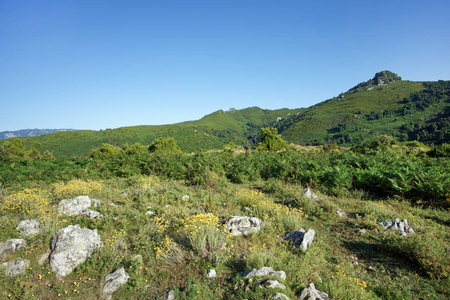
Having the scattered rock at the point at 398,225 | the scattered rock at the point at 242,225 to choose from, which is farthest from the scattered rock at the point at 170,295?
the scattered rock at the point at 398,225

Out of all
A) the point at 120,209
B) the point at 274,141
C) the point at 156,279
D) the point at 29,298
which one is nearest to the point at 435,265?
the point at 156,279

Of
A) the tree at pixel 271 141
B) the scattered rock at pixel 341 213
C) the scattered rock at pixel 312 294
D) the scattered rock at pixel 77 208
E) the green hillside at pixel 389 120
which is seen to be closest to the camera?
the scattered rock at pixel 312 294

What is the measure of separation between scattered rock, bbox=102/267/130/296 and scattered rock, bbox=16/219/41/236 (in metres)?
2.82

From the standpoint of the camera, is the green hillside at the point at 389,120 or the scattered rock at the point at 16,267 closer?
the scattered rock at the point at 16,267

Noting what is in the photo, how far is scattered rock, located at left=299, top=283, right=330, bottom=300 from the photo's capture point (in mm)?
3228

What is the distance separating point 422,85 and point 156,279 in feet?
672

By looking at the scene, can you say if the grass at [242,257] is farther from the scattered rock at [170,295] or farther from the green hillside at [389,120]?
the green hillside at [389,120]

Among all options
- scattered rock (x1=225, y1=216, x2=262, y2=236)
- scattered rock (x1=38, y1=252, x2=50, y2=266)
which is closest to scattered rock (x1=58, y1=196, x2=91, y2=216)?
scattered rock (x1=38, y1=252, x2=50, y2=266)

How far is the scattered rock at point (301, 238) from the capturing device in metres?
4.82

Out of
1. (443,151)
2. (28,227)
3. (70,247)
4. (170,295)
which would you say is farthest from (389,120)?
(28,227)

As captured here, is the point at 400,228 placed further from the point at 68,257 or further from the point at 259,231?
the point at 68,257

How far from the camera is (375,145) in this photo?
1878cm

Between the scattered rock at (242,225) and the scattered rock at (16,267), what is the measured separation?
4.38 meters

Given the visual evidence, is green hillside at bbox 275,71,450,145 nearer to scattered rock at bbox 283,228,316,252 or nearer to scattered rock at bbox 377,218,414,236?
scattered rock at bbox 377,218,414,236
